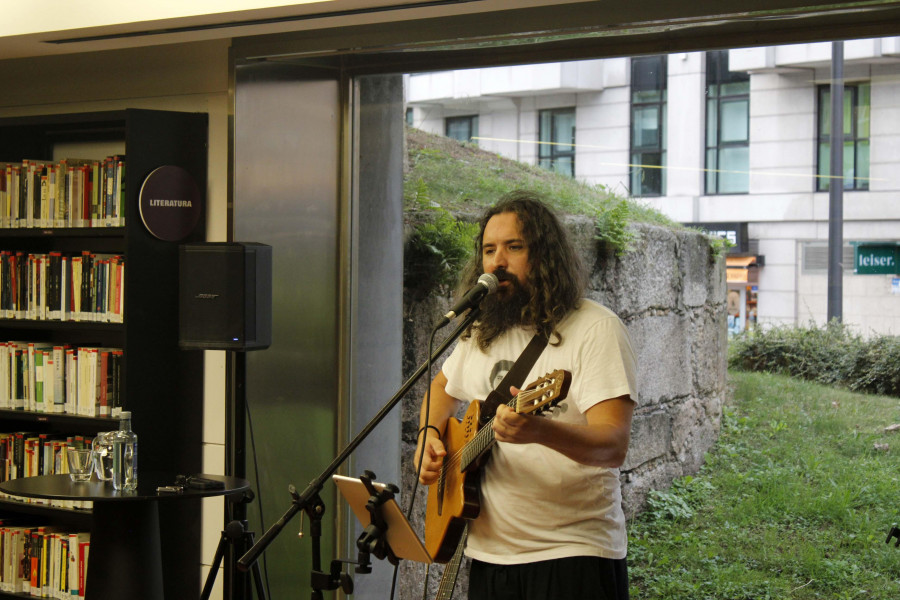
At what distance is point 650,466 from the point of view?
3.97m

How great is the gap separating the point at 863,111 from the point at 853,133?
0.26ft

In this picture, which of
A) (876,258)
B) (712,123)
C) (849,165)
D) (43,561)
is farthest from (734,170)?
(43,561)

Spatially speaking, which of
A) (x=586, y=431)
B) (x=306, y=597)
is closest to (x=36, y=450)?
(x=306, y=597)

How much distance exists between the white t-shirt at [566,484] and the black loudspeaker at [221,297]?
1.25 meters

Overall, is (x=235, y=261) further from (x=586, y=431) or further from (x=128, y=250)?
(x=586, y=431)

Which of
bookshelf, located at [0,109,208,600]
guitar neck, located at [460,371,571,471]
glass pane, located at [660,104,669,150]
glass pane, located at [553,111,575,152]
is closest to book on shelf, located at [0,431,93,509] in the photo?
bookshelf, located at [0,109,208,600]

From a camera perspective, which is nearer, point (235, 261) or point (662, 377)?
point (235, 261)

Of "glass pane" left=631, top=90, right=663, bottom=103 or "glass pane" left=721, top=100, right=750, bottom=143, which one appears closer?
"glass pane" left=721, top=100, right=750, bottom=143

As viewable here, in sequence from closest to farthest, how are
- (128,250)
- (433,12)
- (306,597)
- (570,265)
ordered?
(570,265), (433,12), (128,250), (306,597)

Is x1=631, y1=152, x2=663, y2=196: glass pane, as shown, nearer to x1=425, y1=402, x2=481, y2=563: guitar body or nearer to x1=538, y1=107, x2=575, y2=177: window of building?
x1=538, y1=107, x2=575, y2=177: window of building

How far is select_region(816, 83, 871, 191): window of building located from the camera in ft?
11.1

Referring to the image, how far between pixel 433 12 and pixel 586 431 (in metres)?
1.66

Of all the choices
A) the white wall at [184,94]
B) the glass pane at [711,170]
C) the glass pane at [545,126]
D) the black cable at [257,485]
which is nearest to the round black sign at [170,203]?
the white wall at [184,94]

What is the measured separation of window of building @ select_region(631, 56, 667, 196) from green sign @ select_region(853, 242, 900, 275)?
0.74 metres
